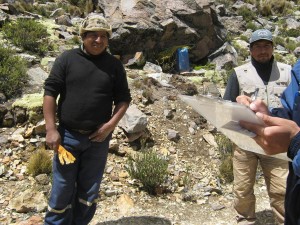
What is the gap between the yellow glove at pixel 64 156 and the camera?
3023 millimetres

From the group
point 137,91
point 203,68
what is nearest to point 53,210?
point 137,91

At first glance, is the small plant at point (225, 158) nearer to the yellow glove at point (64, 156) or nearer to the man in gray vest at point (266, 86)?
the man in gray vest at point (266, 86)

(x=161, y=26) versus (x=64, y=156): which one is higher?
(x=161, y=26)

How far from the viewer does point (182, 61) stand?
9281 mm

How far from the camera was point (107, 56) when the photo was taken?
10.5ft

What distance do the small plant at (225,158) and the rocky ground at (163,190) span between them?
10 cm

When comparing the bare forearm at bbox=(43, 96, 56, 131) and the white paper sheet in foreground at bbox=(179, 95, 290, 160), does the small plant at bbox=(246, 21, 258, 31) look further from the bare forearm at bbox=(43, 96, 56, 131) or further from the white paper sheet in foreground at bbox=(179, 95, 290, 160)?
the white paper sheet in foreground at bbox=(179, 95, 290, 160)

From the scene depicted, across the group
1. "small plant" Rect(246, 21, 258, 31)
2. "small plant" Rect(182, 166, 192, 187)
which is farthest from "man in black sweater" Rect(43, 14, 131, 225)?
"small plant" Rect(246, 21, 258, 31)

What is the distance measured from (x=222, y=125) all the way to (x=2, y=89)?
524 centimetres

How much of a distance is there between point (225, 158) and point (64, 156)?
121 inches

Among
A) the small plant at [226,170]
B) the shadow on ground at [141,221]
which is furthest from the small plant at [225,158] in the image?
the shadow on ground at [141,221]

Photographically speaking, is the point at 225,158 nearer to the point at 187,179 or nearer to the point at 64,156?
the point at 187,179

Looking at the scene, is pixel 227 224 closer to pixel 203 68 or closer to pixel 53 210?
pixel 53 210

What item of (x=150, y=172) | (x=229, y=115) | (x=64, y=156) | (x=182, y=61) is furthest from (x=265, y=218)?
(x=182, y=61)
